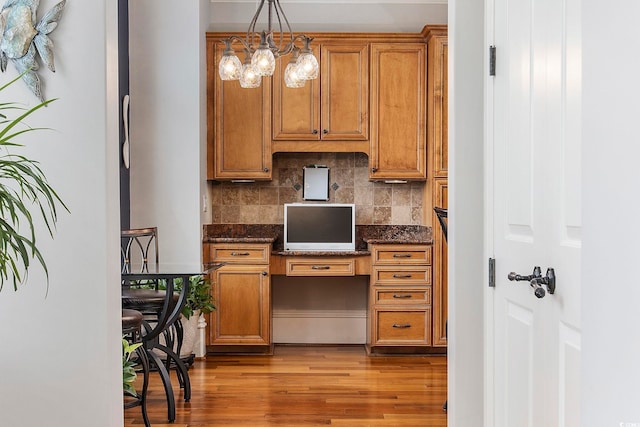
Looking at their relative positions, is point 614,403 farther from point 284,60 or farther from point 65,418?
point 284,60

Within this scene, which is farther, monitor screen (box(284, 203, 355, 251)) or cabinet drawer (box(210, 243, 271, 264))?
monitor screen (box(284, 203, 355, 251))

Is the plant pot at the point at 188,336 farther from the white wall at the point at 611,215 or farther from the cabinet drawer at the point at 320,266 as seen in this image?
the white wall at the point at 611,215

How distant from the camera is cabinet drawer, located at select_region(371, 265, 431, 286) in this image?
4859 mm

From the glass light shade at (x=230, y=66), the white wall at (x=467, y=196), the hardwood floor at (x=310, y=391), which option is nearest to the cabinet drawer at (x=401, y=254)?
the hardwood floor at (x=310, y=391)

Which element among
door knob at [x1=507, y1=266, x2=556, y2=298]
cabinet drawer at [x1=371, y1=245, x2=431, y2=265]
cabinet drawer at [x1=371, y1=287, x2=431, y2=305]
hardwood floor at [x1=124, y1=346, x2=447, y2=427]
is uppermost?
door knob at [x1=507, y1=266, x2=556, y2=298]

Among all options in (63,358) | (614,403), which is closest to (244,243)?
(63,358)

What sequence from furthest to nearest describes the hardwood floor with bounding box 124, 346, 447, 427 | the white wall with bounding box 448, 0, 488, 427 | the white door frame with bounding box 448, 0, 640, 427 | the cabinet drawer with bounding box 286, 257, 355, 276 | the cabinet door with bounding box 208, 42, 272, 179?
1. the cabinet door with bounding box 208, 42, 272, 179
2. the cabinet drawer with bounding box 286, 257, 355, 276
3. the hardwood floor with bounding box 124, 346, 447, 427
4. the white wall with bounding box 448, 0, 488, 427
5. the white door frame with bounding box 448, 0, 640, 427

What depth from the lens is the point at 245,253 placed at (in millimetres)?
4859

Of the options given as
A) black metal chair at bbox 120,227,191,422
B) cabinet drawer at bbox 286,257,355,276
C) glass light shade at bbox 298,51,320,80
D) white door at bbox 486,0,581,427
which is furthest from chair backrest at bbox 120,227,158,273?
white door at bbox 486,0,581,427

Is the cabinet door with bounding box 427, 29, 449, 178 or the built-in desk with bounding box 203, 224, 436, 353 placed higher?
the cabinet door with bounding box 427, 29, 449, 178

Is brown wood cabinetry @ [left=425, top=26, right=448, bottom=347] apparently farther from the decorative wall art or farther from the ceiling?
the decorative wall art

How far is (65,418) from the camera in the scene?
220cm

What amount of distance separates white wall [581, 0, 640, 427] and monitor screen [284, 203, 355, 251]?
161 inches

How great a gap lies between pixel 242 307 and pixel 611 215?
414cm
